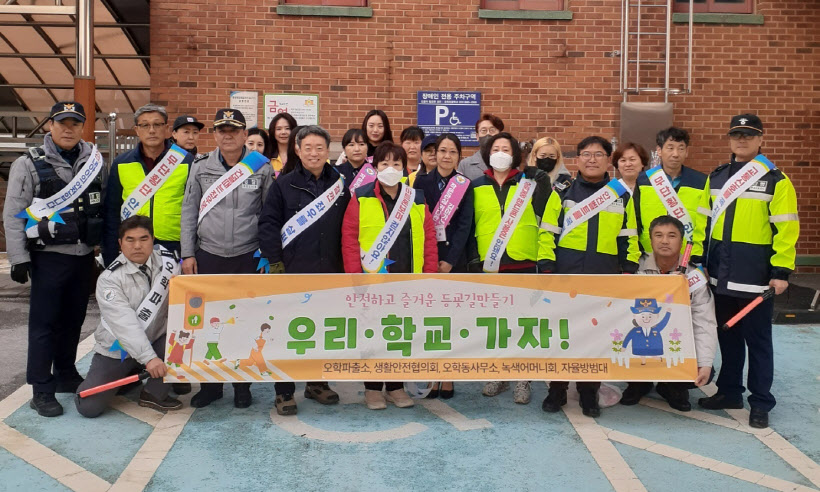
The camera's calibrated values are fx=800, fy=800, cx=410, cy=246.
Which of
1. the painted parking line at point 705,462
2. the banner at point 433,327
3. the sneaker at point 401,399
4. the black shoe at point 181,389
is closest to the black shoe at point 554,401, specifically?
the banner at point 433,327

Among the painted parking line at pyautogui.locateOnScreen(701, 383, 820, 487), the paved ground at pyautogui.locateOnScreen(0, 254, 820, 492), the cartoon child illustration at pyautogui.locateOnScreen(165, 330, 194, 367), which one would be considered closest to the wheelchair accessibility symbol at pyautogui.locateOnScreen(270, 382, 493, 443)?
the paved ground at pyautogui.locateOnScreen(0, 254, 820, 492)

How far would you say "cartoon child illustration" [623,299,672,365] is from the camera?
5.22 meters

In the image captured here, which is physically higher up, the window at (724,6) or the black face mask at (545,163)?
the window at (724,6)

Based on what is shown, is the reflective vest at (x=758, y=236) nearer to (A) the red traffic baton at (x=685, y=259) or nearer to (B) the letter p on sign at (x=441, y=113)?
(A) the red traffic baton at (x=685, y=259)

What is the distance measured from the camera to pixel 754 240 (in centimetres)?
519

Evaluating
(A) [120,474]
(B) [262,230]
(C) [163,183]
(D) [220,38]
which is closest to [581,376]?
(B) [262,230]

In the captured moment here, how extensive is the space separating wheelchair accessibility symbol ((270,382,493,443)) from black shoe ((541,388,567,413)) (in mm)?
474

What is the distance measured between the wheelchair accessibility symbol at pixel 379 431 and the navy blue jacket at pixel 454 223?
1.02 meters

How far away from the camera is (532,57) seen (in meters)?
10.1

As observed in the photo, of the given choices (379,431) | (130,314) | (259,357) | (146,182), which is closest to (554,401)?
(379,431)

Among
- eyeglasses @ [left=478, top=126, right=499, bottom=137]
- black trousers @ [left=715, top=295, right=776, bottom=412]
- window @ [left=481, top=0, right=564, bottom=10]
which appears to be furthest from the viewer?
window @ [left=481, top=0, right=564, bottom=10]

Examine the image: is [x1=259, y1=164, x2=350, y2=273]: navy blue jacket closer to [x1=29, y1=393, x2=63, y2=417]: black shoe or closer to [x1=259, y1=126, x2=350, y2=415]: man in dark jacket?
[x1=259, y1=126, x2=350, y2=415]: man in dark jacket

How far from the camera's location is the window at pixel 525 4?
33.4 feet

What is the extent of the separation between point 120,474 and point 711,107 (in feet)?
28.2
